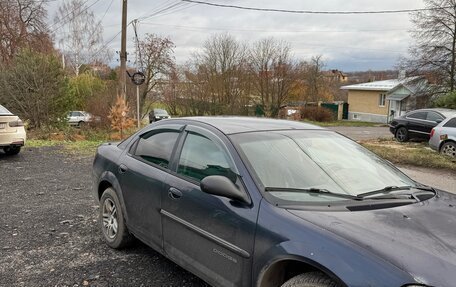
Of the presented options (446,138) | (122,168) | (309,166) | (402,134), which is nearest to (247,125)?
(309,166)

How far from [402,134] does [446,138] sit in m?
5.50

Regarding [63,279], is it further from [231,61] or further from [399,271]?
[231,61]

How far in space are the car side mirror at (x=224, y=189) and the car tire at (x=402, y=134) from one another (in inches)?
644

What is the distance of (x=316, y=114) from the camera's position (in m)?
41.6

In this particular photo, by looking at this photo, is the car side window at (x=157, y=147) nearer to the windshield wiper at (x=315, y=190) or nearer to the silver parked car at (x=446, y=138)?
the windshield wiper at (x=315, y=190)

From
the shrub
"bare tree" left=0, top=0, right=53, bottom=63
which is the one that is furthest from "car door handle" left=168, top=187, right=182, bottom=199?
the shrub

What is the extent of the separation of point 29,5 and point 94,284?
3190 cm

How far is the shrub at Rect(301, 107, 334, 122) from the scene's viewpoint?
41219 millimetres

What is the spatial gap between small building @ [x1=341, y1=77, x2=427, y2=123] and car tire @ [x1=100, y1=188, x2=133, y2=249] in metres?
40.7

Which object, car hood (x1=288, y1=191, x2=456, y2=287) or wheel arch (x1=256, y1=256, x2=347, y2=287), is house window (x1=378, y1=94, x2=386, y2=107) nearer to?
car hood (x1=288, y1=191, x2=456, y2=287)

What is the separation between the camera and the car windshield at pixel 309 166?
9.17ft

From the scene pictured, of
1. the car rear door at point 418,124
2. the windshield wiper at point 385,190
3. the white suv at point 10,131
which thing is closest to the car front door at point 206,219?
the windshield wiper at point 385,190

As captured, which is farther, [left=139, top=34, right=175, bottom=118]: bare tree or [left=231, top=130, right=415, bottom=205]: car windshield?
[left=139, top=34, right=175, bottom=118]: bare tree

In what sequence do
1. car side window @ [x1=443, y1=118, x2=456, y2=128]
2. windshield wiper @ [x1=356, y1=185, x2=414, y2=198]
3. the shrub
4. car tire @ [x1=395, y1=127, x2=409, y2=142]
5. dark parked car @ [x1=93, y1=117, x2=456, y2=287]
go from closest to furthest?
1. dark parked car @ [x1=93, y1=117, x2=456, y2=287]
2. windshield wiper @ [x1=356, y1=185, x2=414, y2=198]
3. car side window @ [x1=443, y1=118, x2=456, y2=128]
4. car tire @ [x1=395, y1=127, x2=409, y2=142]
5. the shrub
